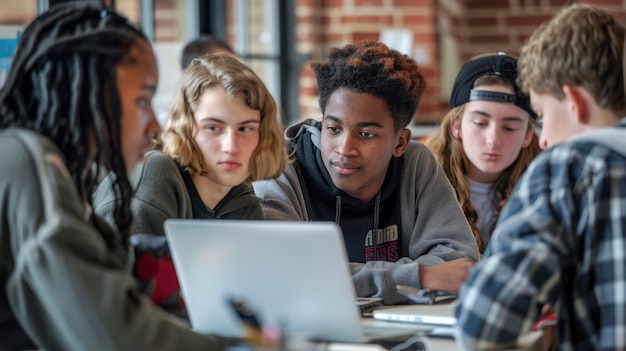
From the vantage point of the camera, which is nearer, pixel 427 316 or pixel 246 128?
pixel 427 316

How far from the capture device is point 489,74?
2541 millimetres

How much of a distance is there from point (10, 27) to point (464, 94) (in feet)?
3.87

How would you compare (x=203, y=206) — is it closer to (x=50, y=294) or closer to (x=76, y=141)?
(x=76, y=141)

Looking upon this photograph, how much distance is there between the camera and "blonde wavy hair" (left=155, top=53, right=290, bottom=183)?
195 centimetres

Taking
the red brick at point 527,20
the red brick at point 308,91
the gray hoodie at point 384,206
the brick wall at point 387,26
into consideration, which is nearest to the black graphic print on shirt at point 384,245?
the gray hoodie at point 384,206

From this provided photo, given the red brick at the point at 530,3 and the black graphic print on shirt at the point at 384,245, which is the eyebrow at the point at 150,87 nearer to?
the black graphic print on shirt at the point at 384,245

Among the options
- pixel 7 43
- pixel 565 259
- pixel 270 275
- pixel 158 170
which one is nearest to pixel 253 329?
pixel 270 275

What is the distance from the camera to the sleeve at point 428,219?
207cm

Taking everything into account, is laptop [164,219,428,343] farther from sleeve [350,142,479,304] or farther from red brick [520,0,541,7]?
red brick [520,0,541,7]

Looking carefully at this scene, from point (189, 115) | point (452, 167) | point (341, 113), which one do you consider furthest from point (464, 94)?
point (189, 115)

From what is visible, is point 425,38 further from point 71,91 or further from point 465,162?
point 71,91

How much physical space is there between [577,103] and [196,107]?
85cm

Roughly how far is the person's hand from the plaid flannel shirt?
0.53 metres

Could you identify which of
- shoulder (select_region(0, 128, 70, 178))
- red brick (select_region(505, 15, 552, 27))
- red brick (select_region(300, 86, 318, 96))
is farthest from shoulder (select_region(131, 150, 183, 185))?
red brick (select_region(505, 15, 552, 27))
